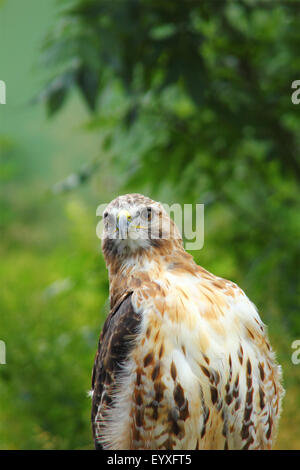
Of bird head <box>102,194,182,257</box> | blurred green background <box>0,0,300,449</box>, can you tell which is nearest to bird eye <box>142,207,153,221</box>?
bird head <box>102,194,182,257</box>

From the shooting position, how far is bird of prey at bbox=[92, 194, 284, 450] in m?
0.84

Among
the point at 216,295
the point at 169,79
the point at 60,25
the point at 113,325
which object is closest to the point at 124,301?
the point at 113,325

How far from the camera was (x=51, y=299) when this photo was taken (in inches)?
72.1

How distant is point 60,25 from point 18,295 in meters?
0.84

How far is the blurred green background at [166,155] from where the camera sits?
1339 mm

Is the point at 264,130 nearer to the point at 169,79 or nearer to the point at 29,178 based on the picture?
the point at 169,79

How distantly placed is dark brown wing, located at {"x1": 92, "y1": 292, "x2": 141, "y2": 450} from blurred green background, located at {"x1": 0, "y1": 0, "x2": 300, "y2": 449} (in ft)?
1.86

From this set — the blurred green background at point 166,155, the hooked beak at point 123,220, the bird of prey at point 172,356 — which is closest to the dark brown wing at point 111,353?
the bird of prey at point 172,356

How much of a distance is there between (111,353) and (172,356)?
10cm

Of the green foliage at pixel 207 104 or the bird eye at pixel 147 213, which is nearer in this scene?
the bird eye at pixel 147 213

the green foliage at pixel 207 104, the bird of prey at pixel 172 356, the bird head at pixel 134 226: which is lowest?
the bird of prey at pixel 172 356

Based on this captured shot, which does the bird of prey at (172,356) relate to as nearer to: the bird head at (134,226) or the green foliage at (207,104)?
the bird head at (134,226)

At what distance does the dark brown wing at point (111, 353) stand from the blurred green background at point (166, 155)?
0.57 m

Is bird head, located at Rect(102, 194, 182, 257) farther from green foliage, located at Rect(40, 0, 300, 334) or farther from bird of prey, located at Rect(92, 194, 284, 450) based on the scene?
green foliage, located at Rect(40, 0, 300, 334)
